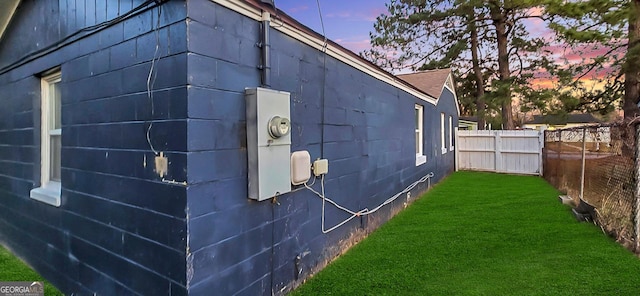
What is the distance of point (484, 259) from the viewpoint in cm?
408

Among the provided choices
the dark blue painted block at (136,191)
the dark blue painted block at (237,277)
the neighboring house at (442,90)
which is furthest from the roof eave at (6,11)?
the neighboring house at (442,90)

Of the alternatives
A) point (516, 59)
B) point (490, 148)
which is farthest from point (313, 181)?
point (516, 59)

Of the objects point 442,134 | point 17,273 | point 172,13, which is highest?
point 172,13

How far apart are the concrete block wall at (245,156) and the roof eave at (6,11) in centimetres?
365

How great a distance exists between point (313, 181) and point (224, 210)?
136cm

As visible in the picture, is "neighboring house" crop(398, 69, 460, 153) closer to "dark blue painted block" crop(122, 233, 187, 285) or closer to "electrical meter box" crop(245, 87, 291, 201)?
"electrical meter box" crop(245, 87, 291, 201)

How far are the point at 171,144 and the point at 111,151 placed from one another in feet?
2.71

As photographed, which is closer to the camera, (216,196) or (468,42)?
(216,196)

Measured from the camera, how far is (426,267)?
12.7ft

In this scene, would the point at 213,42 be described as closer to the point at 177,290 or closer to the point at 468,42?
the point at 177,290

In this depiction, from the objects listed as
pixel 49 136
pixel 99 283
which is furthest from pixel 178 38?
pixel 49 136

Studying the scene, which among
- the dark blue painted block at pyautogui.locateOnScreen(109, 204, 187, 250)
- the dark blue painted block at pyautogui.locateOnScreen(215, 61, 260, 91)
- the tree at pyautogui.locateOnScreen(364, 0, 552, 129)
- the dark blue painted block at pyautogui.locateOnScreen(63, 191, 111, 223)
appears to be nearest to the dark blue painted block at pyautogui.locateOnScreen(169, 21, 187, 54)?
the dark blue painted block at pyautogui.locateOnScreen(215, 61, 260, 91)

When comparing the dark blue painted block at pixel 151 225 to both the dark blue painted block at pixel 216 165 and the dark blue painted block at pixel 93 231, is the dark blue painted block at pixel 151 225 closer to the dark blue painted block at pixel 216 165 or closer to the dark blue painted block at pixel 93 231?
the dark blue painted block at pixel 93 231

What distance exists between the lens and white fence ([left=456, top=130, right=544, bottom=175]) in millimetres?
12570
